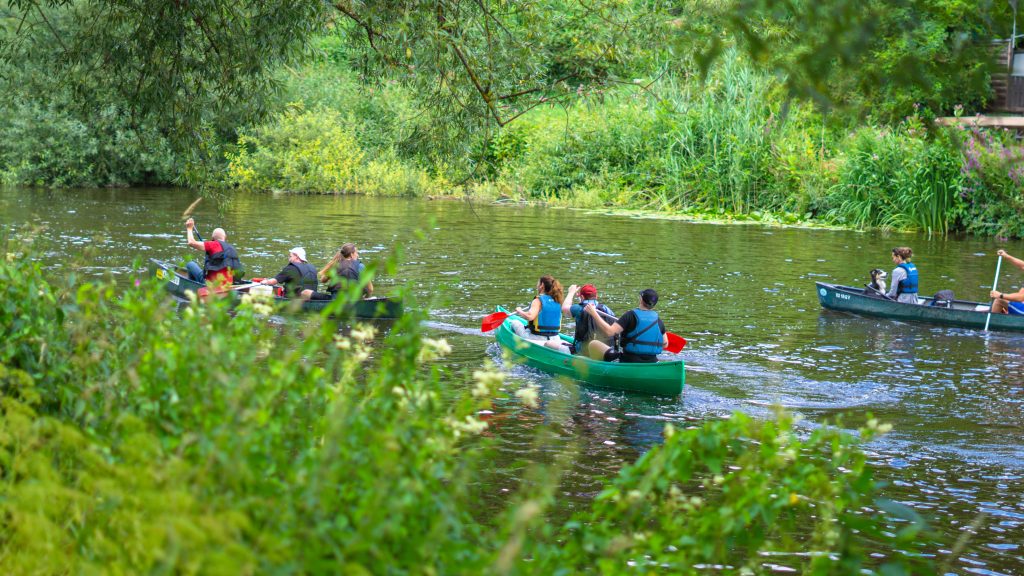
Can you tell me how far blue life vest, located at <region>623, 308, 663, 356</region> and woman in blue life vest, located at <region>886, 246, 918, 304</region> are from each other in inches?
249

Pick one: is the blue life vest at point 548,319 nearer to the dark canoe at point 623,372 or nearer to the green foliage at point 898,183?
the dark canoe at point 623,372

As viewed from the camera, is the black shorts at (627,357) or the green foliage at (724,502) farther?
the black shorts at (627,357)

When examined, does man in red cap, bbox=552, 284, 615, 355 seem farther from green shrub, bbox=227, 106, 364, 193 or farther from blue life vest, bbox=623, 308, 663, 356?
green shrub, bbox=227, 106, 364, 193

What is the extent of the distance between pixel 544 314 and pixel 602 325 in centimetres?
123

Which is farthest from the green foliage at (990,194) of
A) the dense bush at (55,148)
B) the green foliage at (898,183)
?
the dense bush at (55,148)

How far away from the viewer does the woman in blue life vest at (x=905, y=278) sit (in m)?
16.1

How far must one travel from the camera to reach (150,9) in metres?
8.37

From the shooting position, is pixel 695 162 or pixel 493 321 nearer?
pixel 493 321

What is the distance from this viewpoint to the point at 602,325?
11.6m

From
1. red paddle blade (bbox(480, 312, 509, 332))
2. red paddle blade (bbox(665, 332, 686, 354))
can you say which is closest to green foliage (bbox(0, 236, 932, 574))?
red paddle blade (bbox(665, 332, 686, 354))

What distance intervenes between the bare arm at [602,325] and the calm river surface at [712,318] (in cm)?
65

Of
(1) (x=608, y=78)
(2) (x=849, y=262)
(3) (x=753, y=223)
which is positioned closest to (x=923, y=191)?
(3) (x=753, y=223)

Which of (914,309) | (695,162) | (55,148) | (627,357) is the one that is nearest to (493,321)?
(627,357)

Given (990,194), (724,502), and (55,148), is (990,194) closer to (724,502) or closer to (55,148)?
(724,502)
